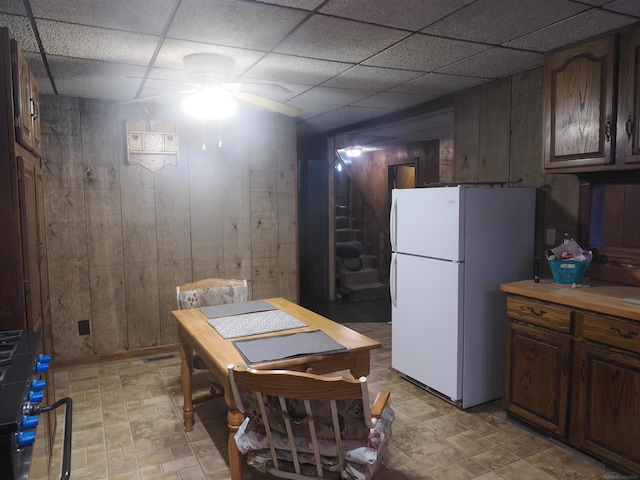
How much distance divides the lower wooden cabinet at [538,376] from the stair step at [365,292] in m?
3.52

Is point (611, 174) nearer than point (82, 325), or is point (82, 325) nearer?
point (611, 174)

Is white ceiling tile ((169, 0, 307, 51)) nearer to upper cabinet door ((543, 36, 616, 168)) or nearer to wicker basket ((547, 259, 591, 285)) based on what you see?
upper cabinet door ((543, 36, 616, 168))

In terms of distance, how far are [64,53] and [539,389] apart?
3420 millimetres

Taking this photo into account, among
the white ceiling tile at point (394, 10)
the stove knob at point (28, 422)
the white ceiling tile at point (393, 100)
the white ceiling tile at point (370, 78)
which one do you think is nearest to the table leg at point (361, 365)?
the stove knob at point (28, 422)

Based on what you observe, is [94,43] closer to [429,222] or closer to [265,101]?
[265,101]

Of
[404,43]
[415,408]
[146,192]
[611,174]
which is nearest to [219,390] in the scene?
[415,408]

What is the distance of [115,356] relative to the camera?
4.14 meters

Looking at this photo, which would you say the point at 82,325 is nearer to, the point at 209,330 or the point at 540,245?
the point at 209,330

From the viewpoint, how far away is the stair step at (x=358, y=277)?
6527 mm

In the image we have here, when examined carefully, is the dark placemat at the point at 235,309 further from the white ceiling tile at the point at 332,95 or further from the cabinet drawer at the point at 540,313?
the white ceiling tile at the point at 332,95

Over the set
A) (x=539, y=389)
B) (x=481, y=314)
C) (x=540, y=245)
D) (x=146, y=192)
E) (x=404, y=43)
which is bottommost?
(x=539, y=389)

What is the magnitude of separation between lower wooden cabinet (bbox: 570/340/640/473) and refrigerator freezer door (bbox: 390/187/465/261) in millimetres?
946

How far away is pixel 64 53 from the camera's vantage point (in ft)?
9.05

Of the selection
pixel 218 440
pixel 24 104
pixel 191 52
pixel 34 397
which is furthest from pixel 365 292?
pixel 34 397
